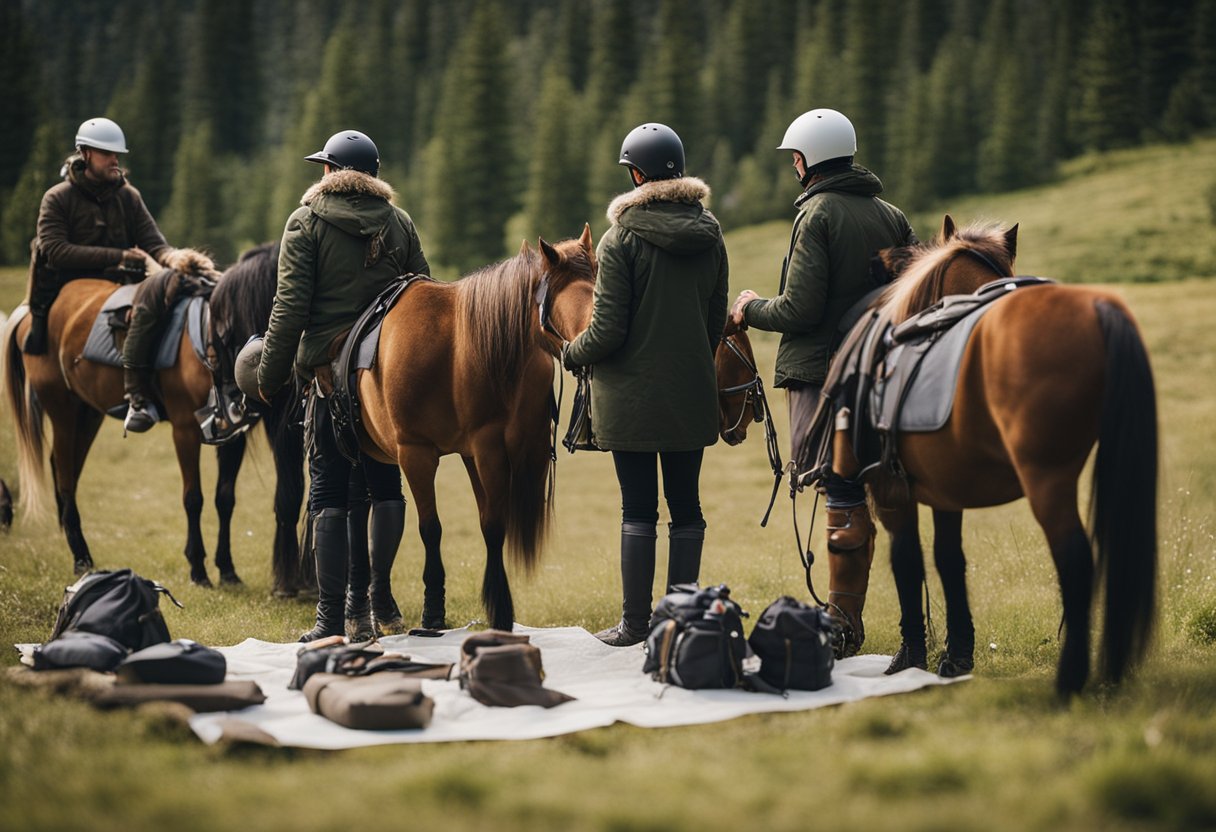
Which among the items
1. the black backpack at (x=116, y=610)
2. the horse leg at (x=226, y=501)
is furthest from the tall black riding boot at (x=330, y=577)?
the horse leg at (x=226, y=501)

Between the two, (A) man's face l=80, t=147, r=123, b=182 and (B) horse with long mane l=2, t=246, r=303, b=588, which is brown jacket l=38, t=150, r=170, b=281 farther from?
(B) horse with long mane l=2, t=246, r=303, b=588

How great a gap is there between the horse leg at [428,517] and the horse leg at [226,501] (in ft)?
9.57

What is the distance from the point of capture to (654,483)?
21.4ft

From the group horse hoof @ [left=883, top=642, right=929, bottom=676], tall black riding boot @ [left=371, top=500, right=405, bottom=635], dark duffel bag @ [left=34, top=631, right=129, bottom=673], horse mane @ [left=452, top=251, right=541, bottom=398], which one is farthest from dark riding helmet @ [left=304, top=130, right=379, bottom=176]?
horse hoof @ [left=883, top=642, right=929, bottom=676]

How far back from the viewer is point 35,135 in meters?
57.9

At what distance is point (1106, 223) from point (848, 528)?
148 ft

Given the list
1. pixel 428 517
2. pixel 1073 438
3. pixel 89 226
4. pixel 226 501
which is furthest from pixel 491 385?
pixel 89 226

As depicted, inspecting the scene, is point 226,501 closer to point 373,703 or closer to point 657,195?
point 657,195

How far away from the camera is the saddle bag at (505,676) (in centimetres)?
530

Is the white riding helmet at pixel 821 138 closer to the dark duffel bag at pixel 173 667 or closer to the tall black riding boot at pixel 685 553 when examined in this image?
the tall black riding boot at pixel 685 553

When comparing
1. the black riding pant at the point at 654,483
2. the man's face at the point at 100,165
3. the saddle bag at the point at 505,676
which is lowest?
the saddle bag at the point at 505,676

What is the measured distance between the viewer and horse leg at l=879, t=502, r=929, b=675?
236 inches

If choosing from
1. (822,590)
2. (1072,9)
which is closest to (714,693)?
(822,590)

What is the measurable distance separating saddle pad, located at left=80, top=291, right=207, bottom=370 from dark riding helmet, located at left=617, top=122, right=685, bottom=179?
454 centimetres
